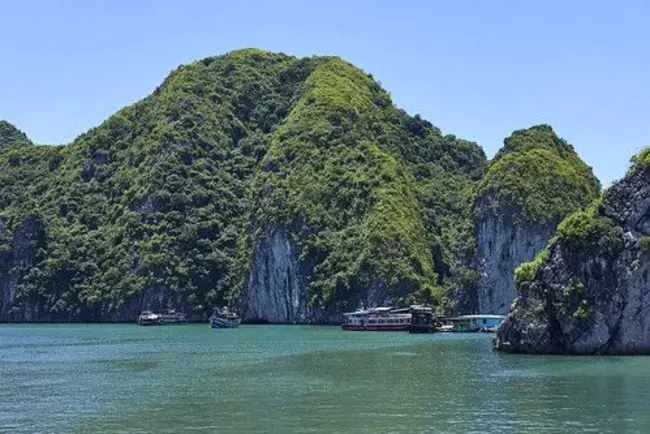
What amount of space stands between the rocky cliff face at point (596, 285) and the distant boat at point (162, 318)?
319 ft

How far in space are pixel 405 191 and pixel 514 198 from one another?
3437cm

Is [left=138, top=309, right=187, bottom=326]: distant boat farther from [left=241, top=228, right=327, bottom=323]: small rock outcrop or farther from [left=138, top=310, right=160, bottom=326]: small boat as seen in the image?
[left=241, top=228, right=327, bottom=323]: small rock outcrop

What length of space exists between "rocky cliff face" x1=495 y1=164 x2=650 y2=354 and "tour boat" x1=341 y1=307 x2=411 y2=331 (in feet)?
190

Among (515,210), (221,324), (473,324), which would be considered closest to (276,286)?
(221,324)

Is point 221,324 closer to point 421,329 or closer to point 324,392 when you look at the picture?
point 421,329

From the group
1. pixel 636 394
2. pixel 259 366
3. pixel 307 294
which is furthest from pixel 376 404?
pixel 307 294

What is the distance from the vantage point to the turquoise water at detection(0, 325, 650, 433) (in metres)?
38.7

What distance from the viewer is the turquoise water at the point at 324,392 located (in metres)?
38.7

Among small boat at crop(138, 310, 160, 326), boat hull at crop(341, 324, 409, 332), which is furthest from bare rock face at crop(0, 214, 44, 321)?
boat hull at crop(341, 324, 409, 332)

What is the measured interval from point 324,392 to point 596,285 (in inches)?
1284

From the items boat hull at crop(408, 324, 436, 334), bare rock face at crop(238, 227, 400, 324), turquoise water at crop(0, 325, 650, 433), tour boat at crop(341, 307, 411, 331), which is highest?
bare rock face at crop(238, 227, 400, 324)

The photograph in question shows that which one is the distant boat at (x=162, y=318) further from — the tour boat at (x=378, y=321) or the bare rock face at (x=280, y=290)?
the tour boat at (x=378, y=321)

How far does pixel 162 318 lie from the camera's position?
16875 cm

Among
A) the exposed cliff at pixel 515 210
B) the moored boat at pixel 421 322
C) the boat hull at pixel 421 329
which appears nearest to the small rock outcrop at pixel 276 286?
the exposed cliff at pixel 515 210
